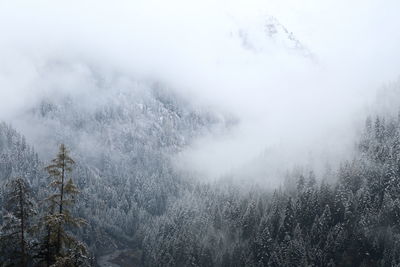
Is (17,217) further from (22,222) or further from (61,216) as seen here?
(61,216)

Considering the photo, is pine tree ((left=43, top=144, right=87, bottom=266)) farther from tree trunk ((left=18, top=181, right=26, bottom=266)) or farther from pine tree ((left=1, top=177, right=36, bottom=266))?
tree trunk ((left=18, top=181, right=26, bottom=266))

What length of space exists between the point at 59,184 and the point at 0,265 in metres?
10.4

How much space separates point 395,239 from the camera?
19862cm

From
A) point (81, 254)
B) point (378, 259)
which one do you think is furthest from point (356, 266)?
point (81, 254)

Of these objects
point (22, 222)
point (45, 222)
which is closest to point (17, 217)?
point (22, 222)

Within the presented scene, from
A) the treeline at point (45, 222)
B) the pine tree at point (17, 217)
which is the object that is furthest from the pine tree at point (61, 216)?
the pine tree at point (17, 217)

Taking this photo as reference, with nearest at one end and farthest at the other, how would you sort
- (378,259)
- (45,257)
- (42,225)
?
1. (42,225)
2. (45,257)
3. (378,259)

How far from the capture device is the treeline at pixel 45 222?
37406mm

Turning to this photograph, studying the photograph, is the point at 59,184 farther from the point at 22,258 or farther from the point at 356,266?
the point at 356,266

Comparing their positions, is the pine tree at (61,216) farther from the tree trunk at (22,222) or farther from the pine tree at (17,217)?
the tree trunk at (22,222)

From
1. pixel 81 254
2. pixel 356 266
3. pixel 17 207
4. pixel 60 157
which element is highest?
pixel 356 266

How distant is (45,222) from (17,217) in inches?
152

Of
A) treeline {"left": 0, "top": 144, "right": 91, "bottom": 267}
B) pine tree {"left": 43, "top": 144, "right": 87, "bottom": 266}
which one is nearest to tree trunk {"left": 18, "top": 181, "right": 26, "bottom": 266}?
treeline {"left": 0, "top": 144, "right": 91, "bottom": 267}

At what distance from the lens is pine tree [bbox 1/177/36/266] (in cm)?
3738
